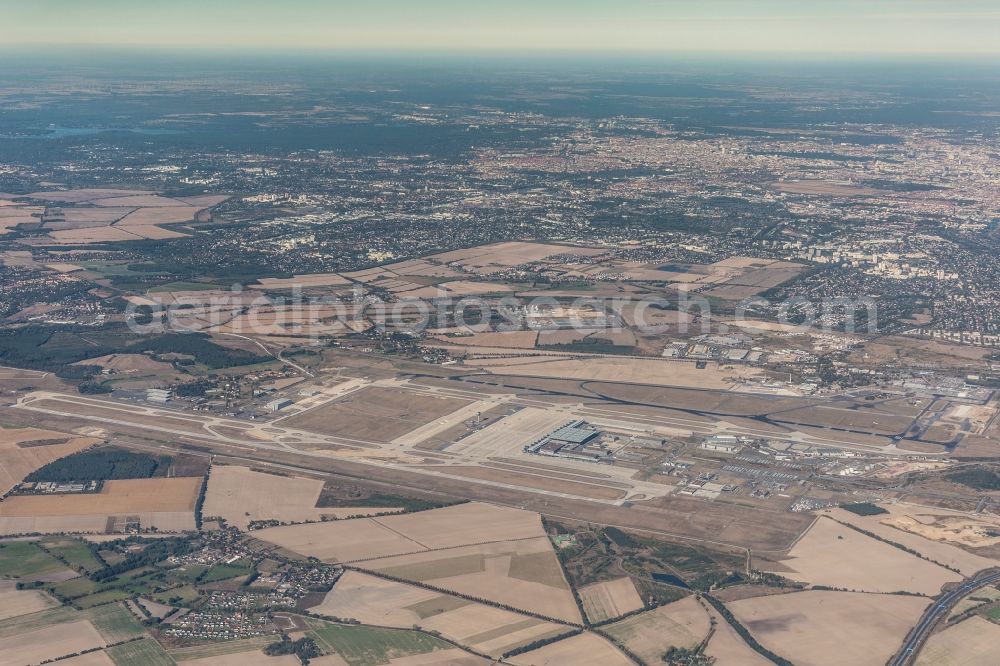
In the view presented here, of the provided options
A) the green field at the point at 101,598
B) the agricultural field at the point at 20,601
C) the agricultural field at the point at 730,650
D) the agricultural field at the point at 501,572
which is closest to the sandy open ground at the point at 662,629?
the agricultural field at the point at 730,650

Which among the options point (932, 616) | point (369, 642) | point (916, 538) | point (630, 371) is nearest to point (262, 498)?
point (369, 642)

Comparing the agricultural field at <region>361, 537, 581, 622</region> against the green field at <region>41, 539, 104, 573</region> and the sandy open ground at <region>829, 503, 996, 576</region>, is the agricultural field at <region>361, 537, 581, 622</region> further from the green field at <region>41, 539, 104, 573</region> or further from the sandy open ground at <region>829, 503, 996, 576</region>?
the sandy open ground at <region>829, 503, 996, 576</region>

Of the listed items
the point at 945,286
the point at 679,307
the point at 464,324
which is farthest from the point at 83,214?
the point at 945,286

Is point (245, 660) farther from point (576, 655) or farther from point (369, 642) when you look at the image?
point (576, 655)

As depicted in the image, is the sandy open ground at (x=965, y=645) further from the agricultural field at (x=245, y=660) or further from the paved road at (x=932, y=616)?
the agricultural field at (x=245, y=660)

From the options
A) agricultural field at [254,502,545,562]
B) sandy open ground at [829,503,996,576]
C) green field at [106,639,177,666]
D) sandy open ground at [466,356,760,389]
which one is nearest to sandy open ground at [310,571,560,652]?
agricultural field at [254,502,545,562]

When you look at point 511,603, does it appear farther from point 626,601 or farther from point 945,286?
point 945,286
